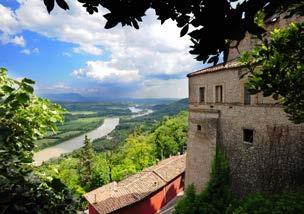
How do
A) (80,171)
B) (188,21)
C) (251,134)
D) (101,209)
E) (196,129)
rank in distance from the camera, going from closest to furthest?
(188,21) → (251,134) → (196,129) → (101,209) → (80,171)

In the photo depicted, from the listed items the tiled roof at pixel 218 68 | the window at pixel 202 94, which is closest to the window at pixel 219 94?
the tiled roof at pixel 218 68

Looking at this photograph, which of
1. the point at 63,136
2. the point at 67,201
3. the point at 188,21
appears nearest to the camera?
the point at 188,21

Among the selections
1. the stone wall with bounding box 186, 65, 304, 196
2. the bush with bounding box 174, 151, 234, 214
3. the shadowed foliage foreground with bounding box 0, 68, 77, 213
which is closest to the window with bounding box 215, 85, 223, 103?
the stone wall with bounding box 186, 65, 304, 196

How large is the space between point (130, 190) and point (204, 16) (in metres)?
29.8

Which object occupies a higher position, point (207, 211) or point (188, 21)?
point (188, 21)

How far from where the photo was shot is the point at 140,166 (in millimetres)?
48469

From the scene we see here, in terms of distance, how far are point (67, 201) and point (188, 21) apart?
6.26 feet

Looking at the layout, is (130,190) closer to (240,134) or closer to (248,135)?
(240,134)

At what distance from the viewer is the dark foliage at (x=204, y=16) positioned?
8.35ft

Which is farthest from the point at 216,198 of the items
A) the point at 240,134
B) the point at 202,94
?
the point at 202,94

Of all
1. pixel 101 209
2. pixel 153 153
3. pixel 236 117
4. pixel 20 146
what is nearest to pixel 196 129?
pixel 236 117

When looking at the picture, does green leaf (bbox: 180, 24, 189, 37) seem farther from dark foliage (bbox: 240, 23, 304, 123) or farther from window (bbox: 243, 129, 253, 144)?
window (bbox: 243, 129, 253, 144)

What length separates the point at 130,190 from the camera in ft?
103

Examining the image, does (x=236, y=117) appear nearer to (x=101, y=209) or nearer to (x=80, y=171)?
(x=101, y=209)
